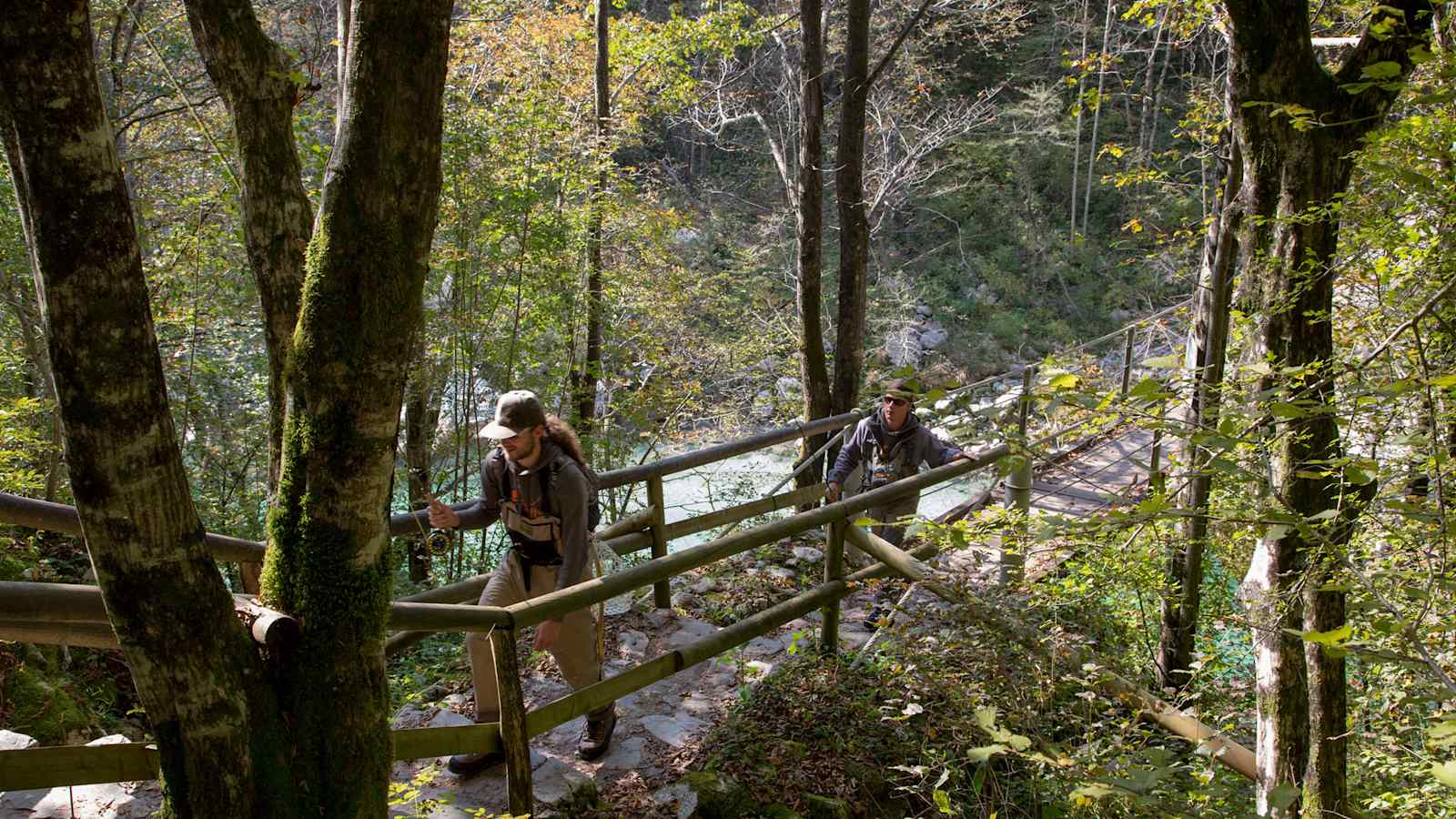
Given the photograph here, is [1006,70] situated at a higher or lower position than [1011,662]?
higher

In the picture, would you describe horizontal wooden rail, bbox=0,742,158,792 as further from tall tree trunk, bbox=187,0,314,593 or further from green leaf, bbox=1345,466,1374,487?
green leaf, bbox=1345,466,1374,487

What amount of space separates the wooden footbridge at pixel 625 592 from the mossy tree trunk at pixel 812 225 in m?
3.08

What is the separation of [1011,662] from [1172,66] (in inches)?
1127

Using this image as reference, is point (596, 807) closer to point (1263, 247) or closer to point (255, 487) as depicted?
point (1263, 247)

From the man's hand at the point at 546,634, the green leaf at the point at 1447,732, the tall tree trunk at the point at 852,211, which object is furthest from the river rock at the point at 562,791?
the tall tree trunk at the point at 852,211

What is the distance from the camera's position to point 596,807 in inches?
136

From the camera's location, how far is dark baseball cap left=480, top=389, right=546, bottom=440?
3.57 meters

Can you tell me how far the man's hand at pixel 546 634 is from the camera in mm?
3457

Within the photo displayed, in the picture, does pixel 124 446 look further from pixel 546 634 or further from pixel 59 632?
pixel 546 634

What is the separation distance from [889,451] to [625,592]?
2.40 meters

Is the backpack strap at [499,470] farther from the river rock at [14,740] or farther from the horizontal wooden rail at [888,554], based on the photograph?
the river rock at [14,740]

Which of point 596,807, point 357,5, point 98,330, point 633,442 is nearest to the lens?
point 98,330

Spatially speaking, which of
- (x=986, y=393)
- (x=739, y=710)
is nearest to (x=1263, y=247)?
(x=739, y=710)

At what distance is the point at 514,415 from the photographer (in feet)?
11.7
